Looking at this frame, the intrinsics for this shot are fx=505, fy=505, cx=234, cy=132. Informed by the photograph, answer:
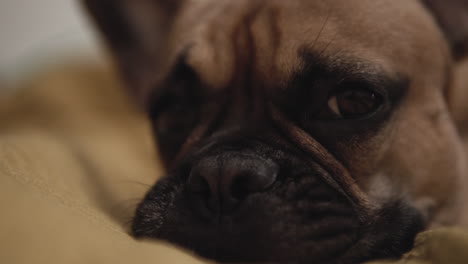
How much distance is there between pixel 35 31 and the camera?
3.83 m

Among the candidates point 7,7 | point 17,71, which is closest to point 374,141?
point 17,71

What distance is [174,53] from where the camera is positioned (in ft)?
4.82

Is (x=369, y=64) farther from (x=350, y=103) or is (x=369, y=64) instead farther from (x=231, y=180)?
(x=231, y=180)

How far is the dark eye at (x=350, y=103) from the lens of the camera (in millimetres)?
1157

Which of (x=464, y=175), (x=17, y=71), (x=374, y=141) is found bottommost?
(x=17, y=71)

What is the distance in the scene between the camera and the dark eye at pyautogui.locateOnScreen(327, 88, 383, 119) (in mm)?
1157

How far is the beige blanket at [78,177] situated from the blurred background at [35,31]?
0.89 meters

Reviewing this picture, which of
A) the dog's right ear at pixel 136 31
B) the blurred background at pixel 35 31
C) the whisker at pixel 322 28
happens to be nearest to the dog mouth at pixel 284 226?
the whisker at pixel 322 28

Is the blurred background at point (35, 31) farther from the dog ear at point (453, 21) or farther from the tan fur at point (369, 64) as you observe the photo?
the dog ear at point (453, 21)

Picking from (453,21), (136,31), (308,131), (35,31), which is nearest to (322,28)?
(308,131)

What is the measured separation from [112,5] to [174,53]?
85 centimetres

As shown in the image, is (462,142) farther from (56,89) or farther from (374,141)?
(56,89)

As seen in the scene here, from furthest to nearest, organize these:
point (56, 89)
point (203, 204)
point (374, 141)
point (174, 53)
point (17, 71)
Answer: point (17, 71) → point (56, 89) → point (174, 53) → point (374, 141) → point (203, 204)

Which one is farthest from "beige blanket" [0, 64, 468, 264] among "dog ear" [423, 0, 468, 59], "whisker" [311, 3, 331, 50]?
"dog ear" [423, 0, 468, 59]
